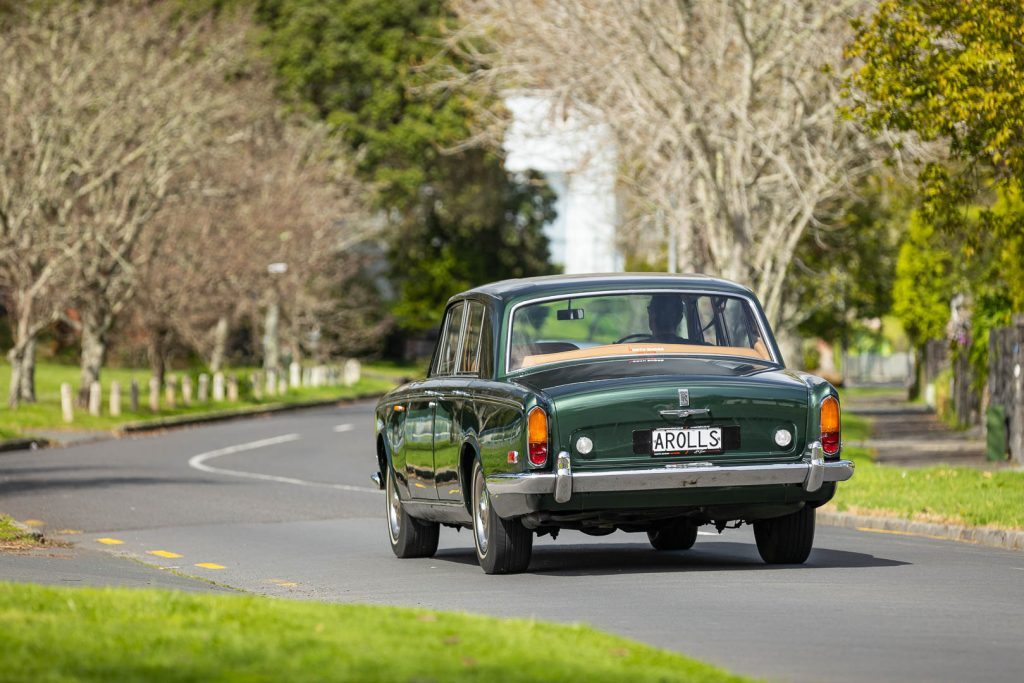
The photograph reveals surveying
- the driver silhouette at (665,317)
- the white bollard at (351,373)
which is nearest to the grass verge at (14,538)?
the driver silhouette at (665,317)

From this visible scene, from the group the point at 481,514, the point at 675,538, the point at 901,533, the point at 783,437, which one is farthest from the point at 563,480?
the point at 901,533

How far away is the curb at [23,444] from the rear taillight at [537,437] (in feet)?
71.1

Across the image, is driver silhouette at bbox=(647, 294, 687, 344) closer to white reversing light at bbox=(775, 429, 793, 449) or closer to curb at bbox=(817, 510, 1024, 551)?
white reversing light at bbox=(775, 429, 793, 449)

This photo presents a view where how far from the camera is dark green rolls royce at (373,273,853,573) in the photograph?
11.7 meters

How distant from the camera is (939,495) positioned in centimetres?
1852

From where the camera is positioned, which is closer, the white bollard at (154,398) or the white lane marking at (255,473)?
the white lane marking at (255,473)

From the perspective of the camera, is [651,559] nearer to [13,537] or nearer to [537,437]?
[537,437]

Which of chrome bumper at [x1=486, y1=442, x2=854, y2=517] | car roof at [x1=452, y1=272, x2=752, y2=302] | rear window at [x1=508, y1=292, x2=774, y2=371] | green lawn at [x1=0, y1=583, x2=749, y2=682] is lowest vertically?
green lawn at [x1=0, y1=583, x2=749, y2=682]

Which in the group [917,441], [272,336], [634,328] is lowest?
[917,441]

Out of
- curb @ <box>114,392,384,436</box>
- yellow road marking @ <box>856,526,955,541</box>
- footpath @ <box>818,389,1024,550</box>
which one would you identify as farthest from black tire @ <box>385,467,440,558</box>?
curb @ <box>114,392,384,436</box>

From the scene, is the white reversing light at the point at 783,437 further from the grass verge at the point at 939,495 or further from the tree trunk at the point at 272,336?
the tree trunk at the point at 272,336

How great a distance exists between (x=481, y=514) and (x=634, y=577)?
109cm

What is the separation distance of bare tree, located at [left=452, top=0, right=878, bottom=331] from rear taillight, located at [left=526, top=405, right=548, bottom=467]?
16290 mm

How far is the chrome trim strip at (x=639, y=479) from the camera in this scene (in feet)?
37.9
